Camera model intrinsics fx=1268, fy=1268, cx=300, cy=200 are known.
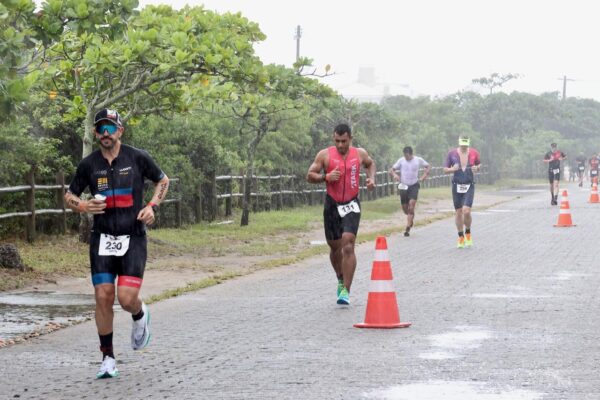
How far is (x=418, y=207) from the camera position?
40.6m

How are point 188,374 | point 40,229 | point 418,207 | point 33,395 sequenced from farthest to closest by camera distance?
point 418,207, point 40,229, point 188,374, point 33,395

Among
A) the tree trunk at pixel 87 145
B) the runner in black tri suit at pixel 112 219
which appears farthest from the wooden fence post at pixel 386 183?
the runner in black tri suit at pixel 112 219

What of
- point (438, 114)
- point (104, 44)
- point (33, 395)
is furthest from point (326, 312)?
point (438, 114)

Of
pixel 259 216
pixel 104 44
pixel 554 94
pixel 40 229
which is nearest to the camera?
pixel 104 44

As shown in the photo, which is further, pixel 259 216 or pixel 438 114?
pixel 438 114

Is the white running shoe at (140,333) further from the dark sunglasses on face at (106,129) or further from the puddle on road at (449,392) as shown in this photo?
the puddle on road at (449,392)

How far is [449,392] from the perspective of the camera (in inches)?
307

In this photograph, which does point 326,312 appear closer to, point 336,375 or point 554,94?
point 336,375

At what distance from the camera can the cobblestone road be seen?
8.06 meters

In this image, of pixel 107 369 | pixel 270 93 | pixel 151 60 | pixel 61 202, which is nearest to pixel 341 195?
pixel 107 369

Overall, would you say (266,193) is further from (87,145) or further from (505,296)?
(505,296)

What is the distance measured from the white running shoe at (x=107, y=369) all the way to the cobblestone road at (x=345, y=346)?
0.08 metres

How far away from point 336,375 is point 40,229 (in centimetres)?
1388

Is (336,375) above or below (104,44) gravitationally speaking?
below
